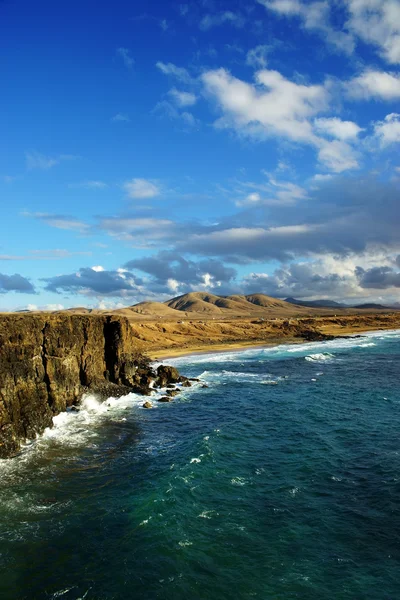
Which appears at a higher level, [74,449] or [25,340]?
[25,340]

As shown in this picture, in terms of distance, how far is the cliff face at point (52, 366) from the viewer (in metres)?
35.6

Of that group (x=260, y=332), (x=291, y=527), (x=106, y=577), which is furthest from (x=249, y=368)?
(x=260, y=332)

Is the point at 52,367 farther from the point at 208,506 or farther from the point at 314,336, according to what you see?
the point at 314,336

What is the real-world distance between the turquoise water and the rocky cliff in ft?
9.03

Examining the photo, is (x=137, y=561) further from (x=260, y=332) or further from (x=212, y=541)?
(x=260, y=332)

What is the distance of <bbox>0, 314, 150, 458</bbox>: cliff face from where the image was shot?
117 ft

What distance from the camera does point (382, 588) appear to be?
53.7 ft

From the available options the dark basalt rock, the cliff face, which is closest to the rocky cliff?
the cliff face

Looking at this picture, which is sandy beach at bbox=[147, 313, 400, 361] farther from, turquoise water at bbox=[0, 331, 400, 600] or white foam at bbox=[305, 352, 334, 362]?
turquoise water at bbox=[0, 331, 400, 600]

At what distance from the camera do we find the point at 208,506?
912 inches

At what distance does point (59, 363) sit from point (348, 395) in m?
35.1

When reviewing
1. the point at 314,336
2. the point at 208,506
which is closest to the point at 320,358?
the point at 314,336

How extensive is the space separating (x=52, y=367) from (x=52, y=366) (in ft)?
0.36

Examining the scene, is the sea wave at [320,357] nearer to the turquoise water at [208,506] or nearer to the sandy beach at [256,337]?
the sandy beach at [256,337]
